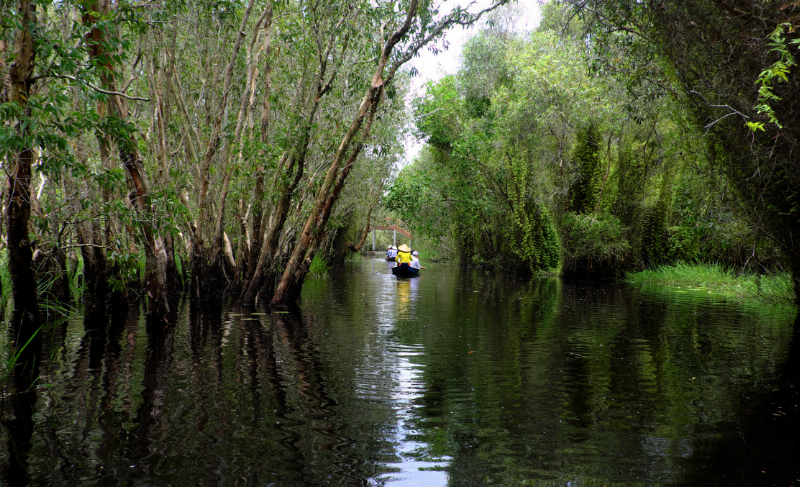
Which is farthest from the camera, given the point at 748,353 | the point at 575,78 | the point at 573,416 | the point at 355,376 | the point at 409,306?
the point at 575,78

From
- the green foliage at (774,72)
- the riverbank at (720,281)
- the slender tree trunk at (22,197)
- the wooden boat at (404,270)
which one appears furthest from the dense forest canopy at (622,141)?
the slender tree trunk at (22,197)

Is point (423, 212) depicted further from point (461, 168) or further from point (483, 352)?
point (483, 352)

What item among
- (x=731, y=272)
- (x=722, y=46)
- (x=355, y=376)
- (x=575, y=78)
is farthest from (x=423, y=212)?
(x=355, y=376)

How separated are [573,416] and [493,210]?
2520 cm

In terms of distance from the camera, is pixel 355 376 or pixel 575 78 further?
pixel 575 78

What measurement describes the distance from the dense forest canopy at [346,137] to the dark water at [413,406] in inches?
73.5

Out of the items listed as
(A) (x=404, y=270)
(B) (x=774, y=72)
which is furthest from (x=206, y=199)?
(A) (x=404, y=270)

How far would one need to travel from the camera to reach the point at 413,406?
5785 mm

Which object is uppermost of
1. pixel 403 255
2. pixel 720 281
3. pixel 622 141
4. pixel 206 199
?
pixel 622 141

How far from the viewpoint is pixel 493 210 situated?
3019 centimetres

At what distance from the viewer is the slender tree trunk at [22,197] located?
5.95 meters

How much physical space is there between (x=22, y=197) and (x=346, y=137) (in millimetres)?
7808

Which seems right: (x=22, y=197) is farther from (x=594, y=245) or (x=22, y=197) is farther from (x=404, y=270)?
(x=404, y=270)

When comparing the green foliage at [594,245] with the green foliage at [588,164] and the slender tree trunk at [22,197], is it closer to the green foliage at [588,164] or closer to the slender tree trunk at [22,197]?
the green foliage at [588,164]
